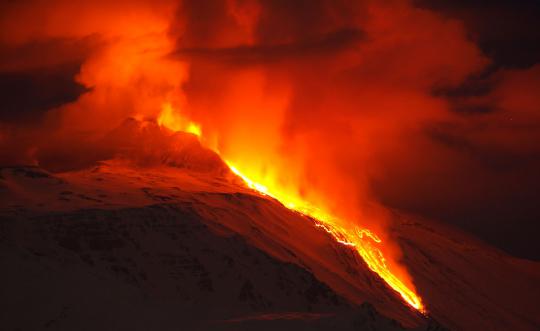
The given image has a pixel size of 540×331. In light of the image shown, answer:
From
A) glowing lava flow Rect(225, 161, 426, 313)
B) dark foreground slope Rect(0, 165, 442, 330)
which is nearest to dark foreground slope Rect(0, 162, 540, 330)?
dark foreground slope Rect(0, 165, 442, 330)

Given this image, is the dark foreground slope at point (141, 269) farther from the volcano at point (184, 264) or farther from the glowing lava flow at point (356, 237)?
the glowing lava flow at point (356, 237)

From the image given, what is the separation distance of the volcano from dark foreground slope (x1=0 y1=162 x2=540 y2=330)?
8.7 inches

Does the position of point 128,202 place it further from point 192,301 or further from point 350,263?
point 350,263

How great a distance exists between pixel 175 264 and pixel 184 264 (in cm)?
139

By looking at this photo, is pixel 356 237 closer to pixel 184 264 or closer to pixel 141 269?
pixel 184 264

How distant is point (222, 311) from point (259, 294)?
837 cm

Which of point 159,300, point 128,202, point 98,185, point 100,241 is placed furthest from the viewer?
point 98,185

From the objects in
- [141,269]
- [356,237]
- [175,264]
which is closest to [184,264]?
[175,264]

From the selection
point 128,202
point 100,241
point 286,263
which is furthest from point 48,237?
point 286,263

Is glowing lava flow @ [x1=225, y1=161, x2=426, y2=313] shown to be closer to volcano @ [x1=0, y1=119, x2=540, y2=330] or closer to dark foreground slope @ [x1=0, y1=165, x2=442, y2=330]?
volcano @ [x1=0, y1=119, x2=540, y2=330]

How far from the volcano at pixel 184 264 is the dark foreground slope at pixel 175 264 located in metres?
0.22

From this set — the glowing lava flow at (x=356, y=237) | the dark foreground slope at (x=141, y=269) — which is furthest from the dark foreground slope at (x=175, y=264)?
the glowing lava flow at (x=356, y=237)

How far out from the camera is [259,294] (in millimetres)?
121500

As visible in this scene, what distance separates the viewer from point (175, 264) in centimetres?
12369
